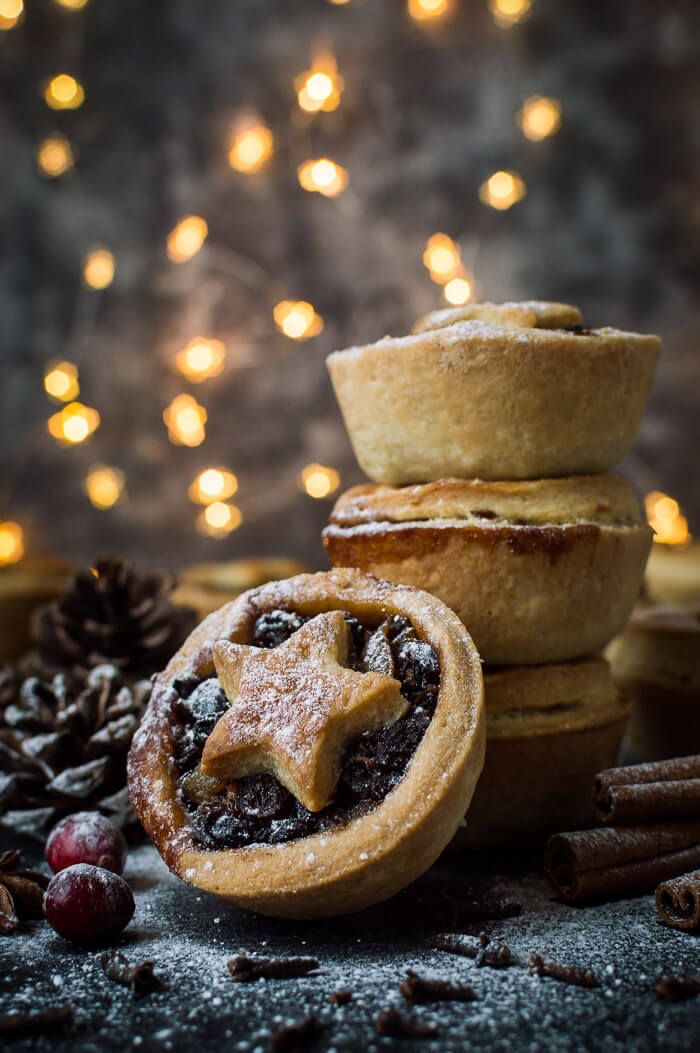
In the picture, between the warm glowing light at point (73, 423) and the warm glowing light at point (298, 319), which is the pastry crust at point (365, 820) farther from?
the warm glowing light at point (73, 423)

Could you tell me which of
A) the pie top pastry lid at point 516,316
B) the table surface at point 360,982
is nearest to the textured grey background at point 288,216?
the pie top pastry lid at point 516,316

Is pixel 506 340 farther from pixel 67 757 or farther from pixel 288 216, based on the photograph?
pixel 288 216

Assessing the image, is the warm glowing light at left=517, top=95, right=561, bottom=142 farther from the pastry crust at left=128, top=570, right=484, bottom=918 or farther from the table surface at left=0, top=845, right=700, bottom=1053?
the table surface at left=0, top=845, right=700, bottom=1053

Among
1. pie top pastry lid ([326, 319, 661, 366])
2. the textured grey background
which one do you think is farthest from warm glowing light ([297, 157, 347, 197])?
pie top pastry lid ([326, 319, 661, 366])

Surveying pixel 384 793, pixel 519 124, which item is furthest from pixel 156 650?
pixel 519 124

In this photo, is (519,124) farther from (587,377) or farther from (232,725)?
(232,725)
